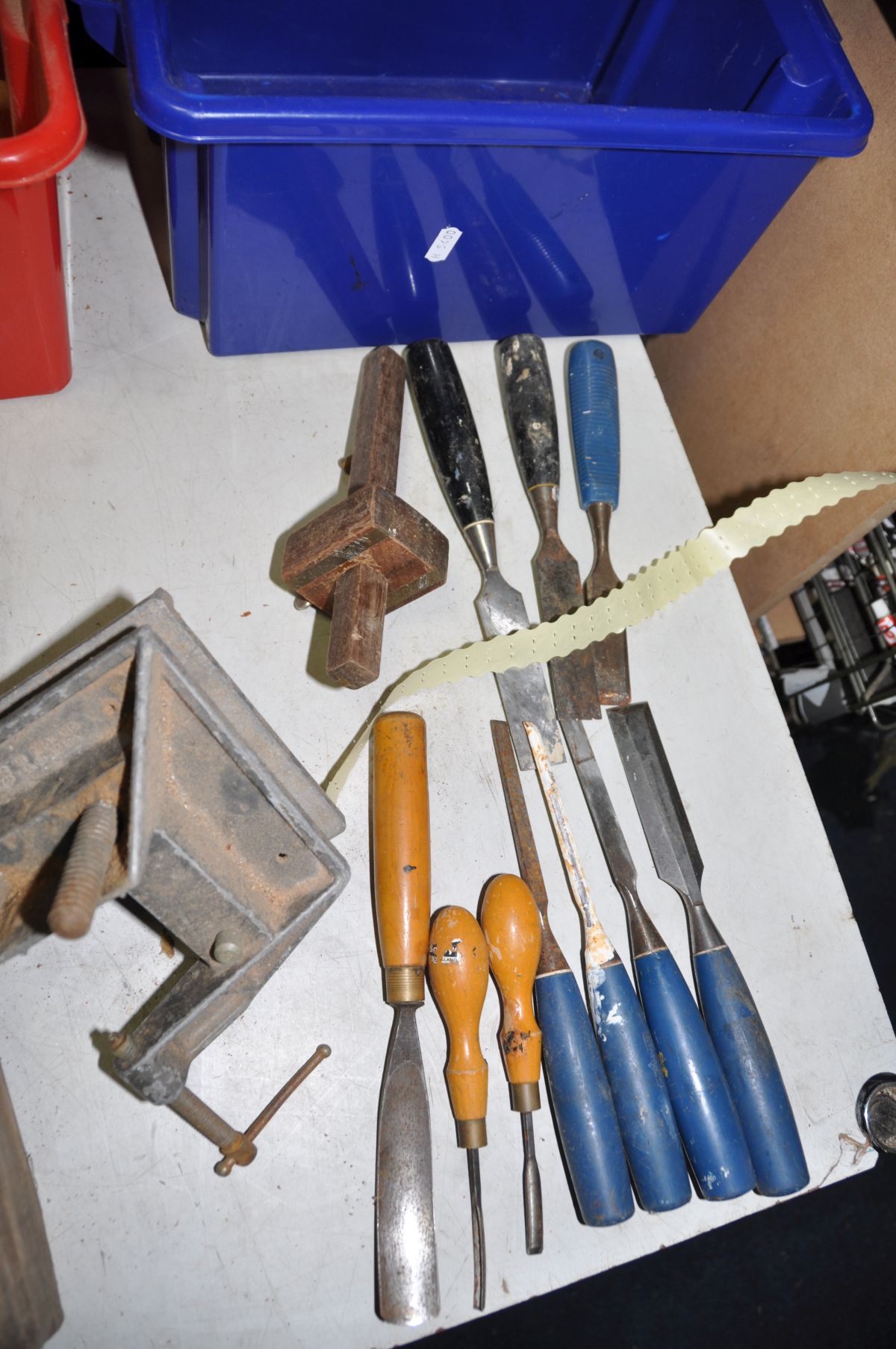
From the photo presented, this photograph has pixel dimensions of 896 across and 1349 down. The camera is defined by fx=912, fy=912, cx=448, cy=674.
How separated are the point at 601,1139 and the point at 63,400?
939 mm

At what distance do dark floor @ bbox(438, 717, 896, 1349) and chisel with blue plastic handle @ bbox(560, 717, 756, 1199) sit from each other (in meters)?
0.78

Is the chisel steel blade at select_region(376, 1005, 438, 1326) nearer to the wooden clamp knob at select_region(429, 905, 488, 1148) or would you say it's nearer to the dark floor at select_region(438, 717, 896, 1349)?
the wooden clamp knob at select_region(429, 905, 488, 1148)

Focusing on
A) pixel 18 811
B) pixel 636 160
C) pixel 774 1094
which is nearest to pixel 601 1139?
pixel 774 1094

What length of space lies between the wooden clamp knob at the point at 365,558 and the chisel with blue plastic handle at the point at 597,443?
0.70ft

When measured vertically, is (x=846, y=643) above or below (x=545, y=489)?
below

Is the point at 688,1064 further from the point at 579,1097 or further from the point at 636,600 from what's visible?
the point at 636,600

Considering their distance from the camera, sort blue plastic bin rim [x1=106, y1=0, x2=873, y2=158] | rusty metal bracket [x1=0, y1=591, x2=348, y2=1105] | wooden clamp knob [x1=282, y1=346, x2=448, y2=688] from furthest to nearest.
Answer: wooden clamp knob [x1=282, y1=346, x2=448, y2=688]
blue plastic bin rim [x1=106, y1=0, x2=873, y2=158]
rusty metal bracket [x1=0, y1=591, x2=348, y2=1105]

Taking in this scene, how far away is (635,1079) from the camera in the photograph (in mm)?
807

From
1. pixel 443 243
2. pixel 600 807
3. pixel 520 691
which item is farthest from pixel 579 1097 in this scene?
pixel 443 243

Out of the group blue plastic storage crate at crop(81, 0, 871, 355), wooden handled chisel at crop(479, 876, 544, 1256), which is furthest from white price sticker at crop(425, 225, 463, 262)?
wooden handled chisel at crop(479, 876, 544, 1256)

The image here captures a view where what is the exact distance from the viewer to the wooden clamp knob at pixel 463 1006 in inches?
31.4

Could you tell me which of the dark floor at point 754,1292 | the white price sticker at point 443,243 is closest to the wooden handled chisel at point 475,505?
the white price sticker at point 443,243

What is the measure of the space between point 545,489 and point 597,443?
0.29 feet

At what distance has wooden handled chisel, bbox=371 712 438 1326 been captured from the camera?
29.8 inches
